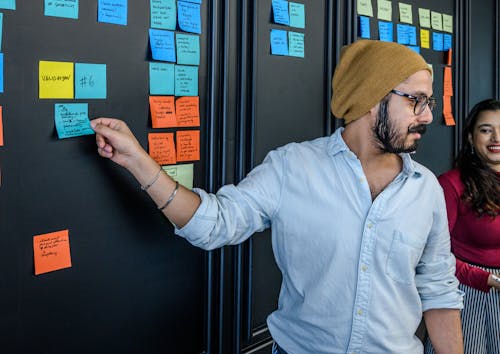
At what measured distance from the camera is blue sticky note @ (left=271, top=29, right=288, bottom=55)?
1891mm

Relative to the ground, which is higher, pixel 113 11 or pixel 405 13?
pixel 405 13

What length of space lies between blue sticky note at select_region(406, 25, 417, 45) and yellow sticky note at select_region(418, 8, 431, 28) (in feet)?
0.27

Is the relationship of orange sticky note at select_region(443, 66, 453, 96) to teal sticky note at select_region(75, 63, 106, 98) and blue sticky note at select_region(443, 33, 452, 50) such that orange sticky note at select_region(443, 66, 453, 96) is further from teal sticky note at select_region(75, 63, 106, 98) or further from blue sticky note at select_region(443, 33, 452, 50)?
teal sticky note at select_region(75, 63, 106, 98)

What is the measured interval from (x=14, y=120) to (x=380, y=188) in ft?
3.11

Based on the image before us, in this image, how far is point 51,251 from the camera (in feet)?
4.30

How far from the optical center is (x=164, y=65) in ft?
4.98

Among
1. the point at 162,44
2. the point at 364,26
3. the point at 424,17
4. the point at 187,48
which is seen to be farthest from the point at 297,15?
the point at 424,17

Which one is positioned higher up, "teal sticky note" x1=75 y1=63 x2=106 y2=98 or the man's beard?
"teal sticky note" x1=75 y1=63 x2=106 y2=98

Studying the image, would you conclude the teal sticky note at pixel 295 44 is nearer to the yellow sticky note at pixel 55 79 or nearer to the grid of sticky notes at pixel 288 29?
the grid of sticky notes at pixel 288 29

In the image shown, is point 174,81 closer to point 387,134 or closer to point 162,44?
point 162,44

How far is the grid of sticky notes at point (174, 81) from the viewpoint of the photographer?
1.50 m

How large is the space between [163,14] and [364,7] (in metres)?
1.18

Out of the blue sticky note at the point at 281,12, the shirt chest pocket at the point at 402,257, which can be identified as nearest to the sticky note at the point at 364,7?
the blue sticky note at the point at 281,12

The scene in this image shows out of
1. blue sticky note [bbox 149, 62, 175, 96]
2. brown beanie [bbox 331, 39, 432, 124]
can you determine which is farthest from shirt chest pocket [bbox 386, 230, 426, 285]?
blue sticky note [bbox 149, 62, 175, 96]
